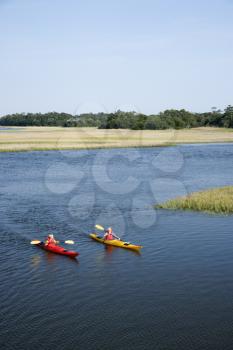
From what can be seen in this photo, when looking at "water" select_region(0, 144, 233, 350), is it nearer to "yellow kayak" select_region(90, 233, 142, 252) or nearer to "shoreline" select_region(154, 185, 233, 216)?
"yellow kayak" select_region(90, 233, 142, 252)

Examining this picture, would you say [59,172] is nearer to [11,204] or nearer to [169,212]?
[11,204]

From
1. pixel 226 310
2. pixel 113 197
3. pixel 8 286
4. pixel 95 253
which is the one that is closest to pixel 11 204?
pixel 113 197

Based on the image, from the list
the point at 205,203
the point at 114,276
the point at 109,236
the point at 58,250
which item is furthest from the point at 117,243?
the point at 205,203

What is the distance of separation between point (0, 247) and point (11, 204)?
12.8 meters

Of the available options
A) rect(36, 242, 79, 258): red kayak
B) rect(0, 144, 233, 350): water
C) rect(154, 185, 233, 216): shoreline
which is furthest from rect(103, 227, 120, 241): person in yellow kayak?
rect(154, 185, 233, 216): shoreline

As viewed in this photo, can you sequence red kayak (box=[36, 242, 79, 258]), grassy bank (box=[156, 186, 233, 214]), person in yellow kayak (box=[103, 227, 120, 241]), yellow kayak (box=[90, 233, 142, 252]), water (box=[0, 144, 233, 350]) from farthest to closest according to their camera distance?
grassy bank (box=[156, 186, 233, 214])
person in yellow kayak (box=[103, 227, 120, 241])
yellow kayak (box=[90, 233, 142, 252])
red kayak (box=[36, 242, 79, 258])
water (box=[0, 144, 233, 350])

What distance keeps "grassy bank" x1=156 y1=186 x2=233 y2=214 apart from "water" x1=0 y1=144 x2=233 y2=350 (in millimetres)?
1628

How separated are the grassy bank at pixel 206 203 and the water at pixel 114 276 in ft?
5.34

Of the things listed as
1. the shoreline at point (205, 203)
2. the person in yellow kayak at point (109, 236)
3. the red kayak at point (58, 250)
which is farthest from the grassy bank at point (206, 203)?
the red kayak at point (58, 250)

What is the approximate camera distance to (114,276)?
77.4 ft

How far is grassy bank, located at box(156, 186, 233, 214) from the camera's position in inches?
1437

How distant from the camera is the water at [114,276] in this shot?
17.5 meters

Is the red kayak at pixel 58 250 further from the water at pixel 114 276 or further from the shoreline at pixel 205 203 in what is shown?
the shoreline at pixel 205 203

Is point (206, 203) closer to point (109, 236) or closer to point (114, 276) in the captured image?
point (109, 236)
